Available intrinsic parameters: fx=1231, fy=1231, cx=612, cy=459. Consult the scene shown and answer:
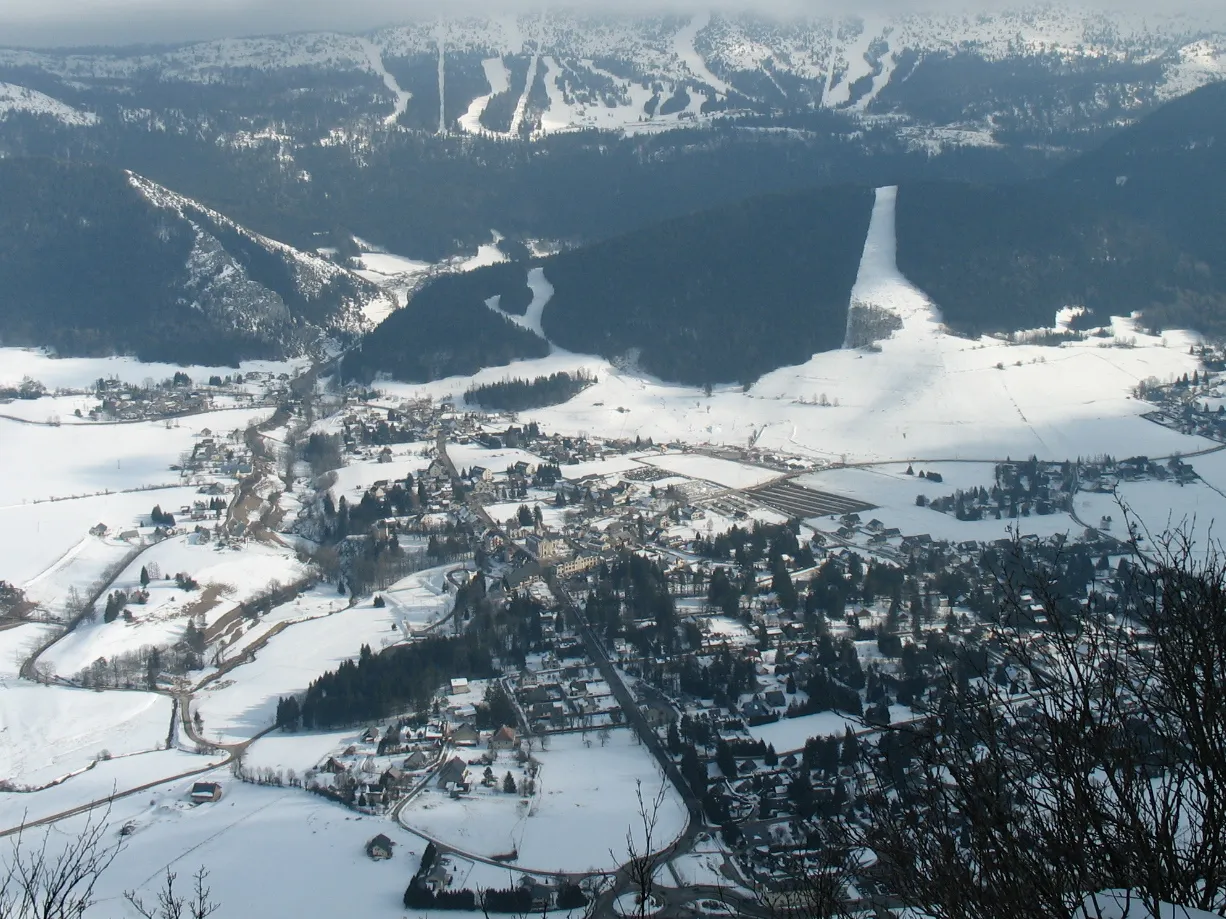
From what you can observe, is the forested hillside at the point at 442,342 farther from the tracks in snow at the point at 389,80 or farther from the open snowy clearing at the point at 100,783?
the tracks in snow at the point at 389,80

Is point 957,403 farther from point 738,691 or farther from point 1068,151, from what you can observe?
point 1068,151

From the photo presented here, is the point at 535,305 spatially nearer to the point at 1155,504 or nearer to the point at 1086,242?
the point at 1086,242

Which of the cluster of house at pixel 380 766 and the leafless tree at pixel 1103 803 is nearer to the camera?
the leafless tree at pixel 1103 803

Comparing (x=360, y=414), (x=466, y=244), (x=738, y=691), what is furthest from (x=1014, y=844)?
(x=466, y=244)

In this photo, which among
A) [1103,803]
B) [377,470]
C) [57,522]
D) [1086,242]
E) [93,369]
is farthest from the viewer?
[1086,242]

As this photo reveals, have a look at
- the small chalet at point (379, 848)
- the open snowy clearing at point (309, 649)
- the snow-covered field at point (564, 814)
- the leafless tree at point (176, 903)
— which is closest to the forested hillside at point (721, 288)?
the open snowy clearing at point (309, 649)

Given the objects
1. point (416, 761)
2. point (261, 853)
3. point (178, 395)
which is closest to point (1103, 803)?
point (261, 853)

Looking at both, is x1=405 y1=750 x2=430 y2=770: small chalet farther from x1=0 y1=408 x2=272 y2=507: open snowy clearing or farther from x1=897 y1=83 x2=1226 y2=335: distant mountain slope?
x1=897 y1=83 x2=1226 y2=335: distant mountain slope

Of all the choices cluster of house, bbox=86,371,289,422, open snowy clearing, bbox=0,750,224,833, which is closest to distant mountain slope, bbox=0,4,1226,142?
cluster of house, bbox=86,371,289,422
